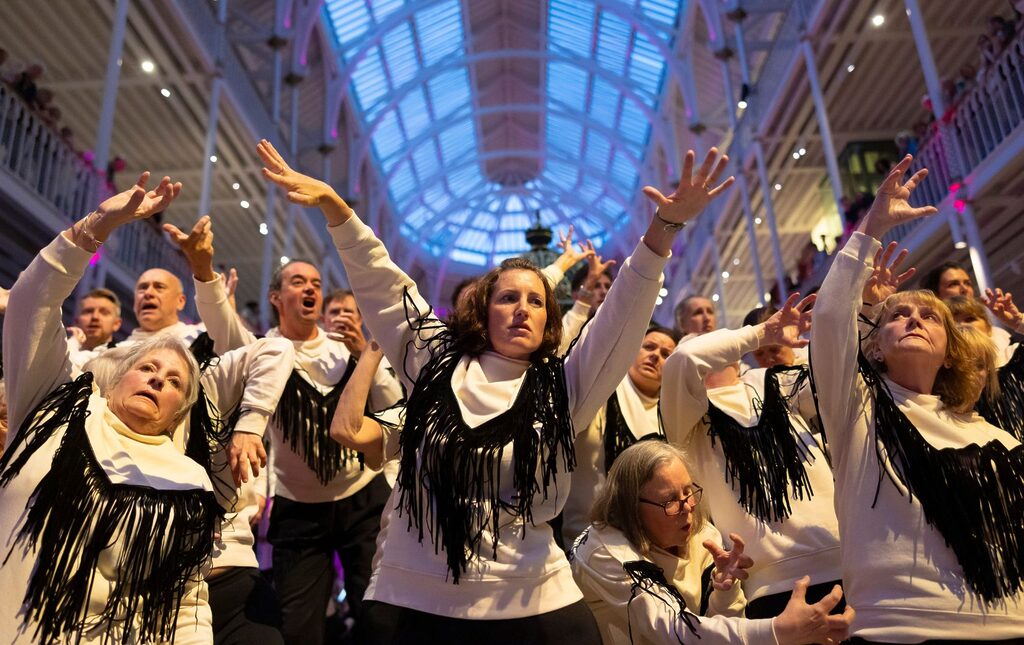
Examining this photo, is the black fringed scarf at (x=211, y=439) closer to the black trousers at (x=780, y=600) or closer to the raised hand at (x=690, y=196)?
the raised hand at (x=690, y=196)

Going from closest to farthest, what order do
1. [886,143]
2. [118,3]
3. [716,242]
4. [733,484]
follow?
[733,484], [118,3], [886,143], [716,242]

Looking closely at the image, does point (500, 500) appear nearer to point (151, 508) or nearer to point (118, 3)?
point (151, 508)

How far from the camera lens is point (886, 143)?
12.7 metres

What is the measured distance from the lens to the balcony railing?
7221 millimetres

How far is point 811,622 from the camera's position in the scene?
1846mm

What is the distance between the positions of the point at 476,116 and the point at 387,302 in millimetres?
23936

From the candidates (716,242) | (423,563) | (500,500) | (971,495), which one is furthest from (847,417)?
(716,242)

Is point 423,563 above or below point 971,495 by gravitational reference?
below

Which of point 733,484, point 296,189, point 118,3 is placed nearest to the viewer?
point 296,189

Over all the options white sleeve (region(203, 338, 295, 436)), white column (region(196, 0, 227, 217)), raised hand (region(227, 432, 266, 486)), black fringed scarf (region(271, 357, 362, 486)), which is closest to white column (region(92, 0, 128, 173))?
white column (region(196, 0, 227, 217))

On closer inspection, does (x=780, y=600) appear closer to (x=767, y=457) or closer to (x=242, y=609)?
(x=767, y=457)

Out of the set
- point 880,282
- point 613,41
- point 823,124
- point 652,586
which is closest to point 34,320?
point 652,586

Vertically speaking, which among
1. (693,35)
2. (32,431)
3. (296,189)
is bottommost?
(32,431)

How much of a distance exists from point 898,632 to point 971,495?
0.42m
